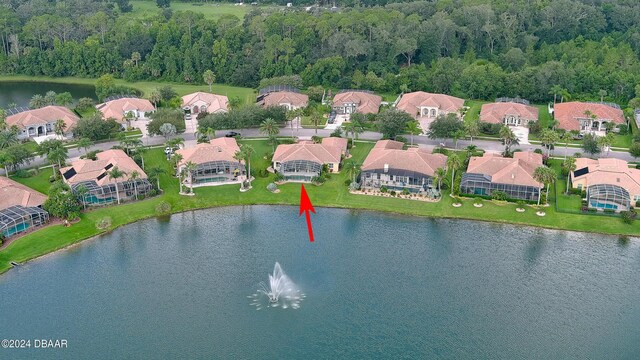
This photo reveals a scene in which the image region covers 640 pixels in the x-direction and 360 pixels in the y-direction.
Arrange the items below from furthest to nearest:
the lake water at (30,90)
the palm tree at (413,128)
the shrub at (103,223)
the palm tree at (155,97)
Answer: the lake water at (30,90), the palm tree at (155,97), the palm tree at (413,128), the shrub at (103,223)

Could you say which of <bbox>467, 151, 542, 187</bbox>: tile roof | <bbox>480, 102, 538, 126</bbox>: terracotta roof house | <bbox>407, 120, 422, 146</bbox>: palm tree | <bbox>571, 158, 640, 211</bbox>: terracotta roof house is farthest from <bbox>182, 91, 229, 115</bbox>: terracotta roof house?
<bbox>571, 158, 640, 211</bbox>: terracotta roof house

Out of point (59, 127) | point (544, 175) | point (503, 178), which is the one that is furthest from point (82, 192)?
point (544, 175)

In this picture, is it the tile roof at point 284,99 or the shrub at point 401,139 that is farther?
the tile roof at point 284,99

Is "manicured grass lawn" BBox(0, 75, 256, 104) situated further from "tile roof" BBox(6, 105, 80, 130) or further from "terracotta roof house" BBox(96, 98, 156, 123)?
"tile roof" BBox(6, 105, 80, 130)

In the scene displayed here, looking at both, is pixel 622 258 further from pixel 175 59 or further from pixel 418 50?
pixel 175 59

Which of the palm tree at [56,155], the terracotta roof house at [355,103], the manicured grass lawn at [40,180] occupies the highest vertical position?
the terracotta roof house at [355,103]

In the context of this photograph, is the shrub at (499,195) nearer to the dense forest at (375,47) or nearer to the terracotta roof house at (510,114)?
the terracotta roof house at (510,114)

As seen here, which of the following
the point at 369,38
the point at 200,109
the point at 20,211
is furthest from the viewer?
the point at 369,38

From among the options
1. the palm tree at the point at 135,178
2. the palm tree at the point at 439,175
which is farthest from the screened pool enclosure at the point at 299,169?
the palm tree at the point at 135,178

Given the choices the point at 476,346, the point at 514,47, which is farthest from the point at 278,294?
the point at 514,47
